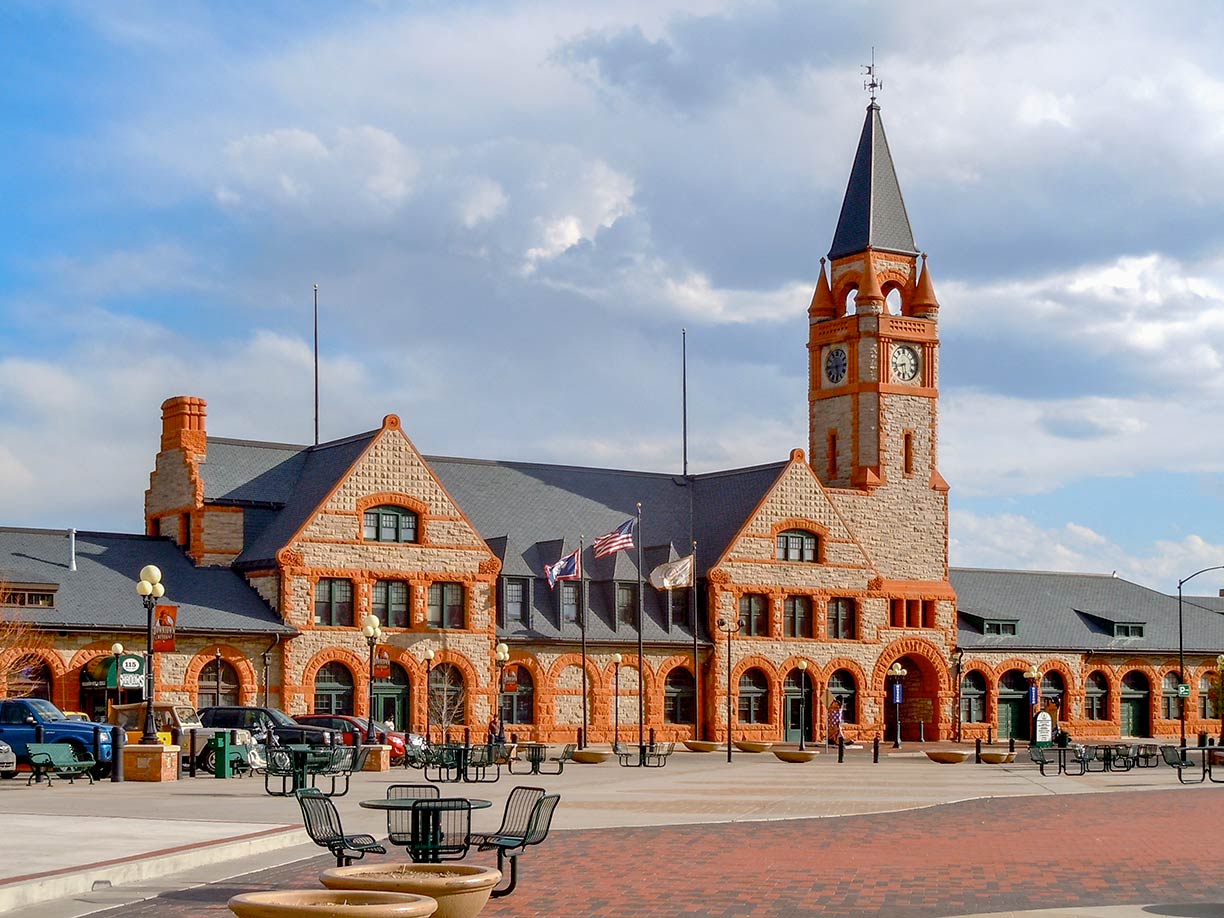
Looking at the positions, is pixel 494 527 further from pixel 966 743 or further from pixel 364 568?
pixel 966 743

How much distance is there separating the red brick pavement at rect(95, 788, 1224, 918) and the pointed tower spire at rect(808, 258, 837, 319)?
55474mm

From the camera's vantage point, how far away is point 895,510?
8225 cm

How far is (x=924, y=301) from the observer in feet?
276

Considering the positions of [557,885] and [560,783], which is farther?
[560,783]

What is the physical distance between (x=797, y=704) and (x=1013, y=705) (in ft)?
41.2

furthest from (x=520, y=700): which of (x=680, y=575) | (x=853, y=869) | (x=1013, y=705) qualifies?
(x=853, y=869)

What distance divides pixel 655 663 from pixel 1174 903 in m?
55.5

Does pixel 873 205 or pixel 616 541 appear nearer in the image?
pixel 616 541

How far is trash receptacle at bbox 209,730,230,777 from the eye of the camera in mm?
41812

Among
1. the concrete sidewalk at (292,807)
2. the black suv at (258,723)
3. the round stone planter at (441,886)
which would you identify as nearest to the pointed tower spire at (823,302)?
the concrete sidewalk at (292,807)

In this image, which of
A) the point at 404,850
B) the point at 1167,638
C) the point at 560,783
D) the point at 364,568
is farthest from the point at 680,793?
the point at 1167,638

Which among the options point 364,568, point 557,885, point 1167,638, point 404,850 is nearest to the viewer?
point 557,885

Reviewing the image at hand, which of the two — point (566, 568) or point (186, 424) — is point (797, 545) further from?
point (186, 424)

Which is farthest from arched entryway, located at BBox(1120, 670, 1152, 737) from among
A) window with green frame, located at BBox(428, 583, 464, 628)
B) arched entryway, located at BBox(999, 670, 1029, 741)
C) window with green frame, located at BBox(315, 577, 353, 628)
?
window with green frame, located at BBox(315, 577, 353, 628)
